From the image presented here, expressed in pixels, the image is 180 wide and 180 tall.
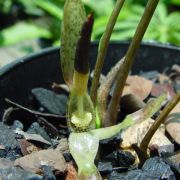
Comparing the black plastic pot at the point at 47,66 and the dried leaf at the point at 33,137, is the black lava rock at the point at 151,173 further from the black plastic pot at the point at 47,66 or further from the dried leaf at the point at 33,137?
the black plastic pot at the point at 47,66

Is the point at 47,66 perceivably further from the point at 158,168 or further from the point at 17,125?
the point at 158,168

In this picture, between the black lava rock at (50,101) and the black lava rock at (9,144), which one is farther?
the black lava rock at (50,101)

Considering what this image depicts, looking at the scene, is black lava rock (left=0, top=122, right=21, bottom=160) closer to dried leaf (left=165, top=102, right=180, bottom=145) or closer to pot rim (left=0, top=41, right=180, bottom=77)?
pot rim (left=0, top=41, right=180, bottom=77)

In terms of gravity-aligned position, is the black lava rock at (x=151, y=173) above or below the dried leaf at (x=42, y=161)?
below

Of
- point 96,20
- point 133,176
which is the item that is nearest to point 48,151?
point 133,176

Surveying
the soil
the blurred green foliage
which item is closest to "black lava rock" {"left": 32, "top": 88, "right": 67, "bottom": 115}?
the soil

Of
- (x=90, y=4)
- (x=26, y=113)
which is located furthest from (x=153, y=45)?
(x=90, y=4)

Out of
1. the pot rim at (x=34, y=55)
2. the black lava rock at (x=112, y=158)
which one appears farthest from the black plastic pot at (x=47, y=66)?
the black lava rock at (x=112, y=158)
